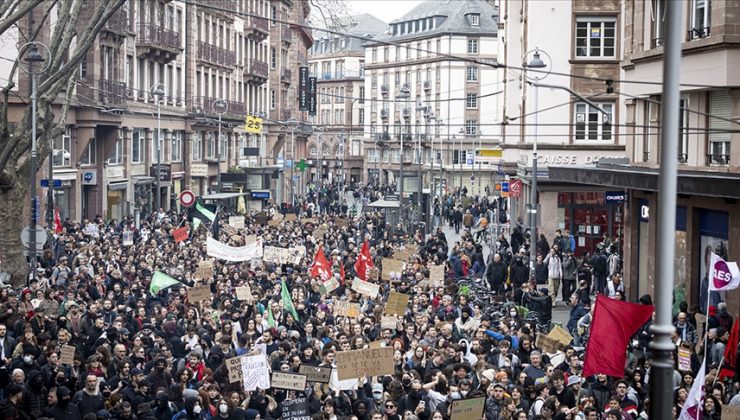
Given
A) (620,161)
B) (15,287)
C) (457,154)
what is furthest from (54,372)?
(457,154)

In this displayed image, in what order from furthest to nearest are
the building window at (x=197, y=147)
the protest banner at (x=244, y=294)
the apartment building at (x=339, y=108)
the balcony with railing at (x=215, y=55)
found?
the apartment building at (x=339, y=108) < the balcony with railing at (x=215, y=55) < the building window at (x=197, y=147) < the protest banner at (x=244, y=294)

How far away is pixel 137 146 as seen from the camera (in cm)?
5809

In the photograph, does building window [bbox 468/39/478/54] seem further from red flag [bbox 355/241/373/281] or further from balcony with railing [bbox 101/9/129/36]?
red flag [bbox 355/241/373/281]

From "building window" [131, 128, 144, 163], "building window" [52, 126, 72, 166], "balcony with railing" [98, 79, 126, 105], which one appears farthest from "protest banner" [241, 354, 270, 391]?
"building window" [131, 128, 144, 163]

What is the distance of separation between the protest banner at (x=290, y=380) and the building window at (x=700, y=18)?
40.8 ft

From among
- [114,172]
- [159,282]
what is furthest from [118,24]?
[159,282]

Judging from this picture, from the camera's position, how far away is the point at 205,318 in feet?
68.3

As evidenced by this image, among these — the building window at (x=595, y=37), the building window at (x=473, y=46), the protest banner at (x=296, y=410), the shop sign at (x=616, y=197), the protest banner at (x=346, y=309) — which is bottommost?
the protest banner at (x=296, y=410)

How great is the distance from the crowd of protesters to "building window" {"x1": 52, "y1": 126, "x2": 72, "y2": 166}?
17001mm

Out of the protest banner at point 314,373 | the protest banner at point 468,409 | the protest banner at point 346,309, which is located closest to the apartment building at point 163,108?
the protest banner at point 346,309

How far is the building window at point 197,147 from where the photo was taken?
6831cm

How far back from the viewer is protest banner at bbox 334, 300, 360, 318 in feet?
72.9

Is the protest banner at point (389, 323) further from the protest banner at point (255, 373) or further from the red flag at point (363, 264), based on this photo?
the red flag at point (363, 264)

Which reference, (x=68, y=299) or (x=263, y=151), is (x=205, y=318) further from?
(x=263, y=151)
